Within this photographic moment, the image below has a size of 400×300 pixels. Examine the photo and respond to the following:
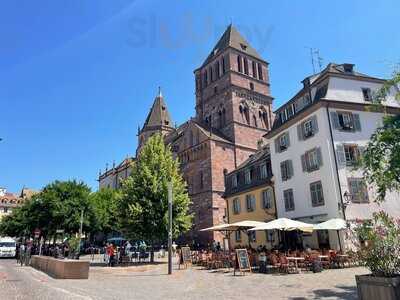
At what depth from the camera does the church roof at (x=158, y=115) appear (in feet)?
249

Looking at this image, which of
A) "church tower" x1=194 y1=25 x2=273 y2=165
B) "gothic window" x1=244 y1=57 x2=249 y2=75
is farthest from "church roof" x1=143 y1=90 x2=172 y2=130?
"gothic window" x1=244 y1=57 x2=249 y2=75

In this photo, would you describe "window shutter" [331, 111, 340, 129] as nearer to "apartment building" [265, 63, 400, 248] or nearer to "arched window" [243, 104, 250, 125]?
"apartment building" [265, 63, 400, 248]

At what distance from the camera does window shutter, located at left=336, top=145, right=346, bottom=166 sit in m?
23.6

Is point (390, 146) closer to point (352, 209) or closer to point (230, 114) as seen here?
point (352, 209)

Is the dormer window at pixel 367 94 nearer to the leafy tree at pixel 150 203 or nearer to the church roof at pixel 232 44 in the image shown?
the leafy tree at pixel 150 203

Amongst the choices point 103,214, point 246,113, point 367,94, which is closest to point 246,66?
point 246,113

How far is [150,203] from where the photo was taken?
25.0 m

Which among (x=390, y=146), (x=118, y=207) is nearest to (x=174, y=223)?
(x=118, y=207)

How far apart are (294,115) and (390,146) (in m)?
14.0

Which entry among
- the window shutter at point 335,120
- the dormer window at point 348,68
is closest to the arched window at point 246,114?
the dormer window at point 348,68

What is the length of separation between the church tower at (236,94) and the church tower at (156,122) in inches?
654

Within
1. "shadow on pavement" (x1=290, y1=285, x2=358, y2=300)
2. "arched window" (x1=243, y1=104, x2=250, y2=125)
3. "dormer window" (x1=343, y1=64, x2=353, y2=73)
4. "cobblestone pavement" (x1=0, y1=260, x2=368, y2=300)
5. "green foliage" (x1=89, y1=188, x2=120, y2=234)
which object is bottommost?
"shadow on pavement" (x1=290, y1=285, x2=358, y2=300)

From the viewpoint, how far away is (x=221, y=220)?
46344 millimetres

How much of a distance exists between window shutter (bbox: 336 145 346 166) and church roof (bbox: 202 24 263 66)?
35.3 meters
